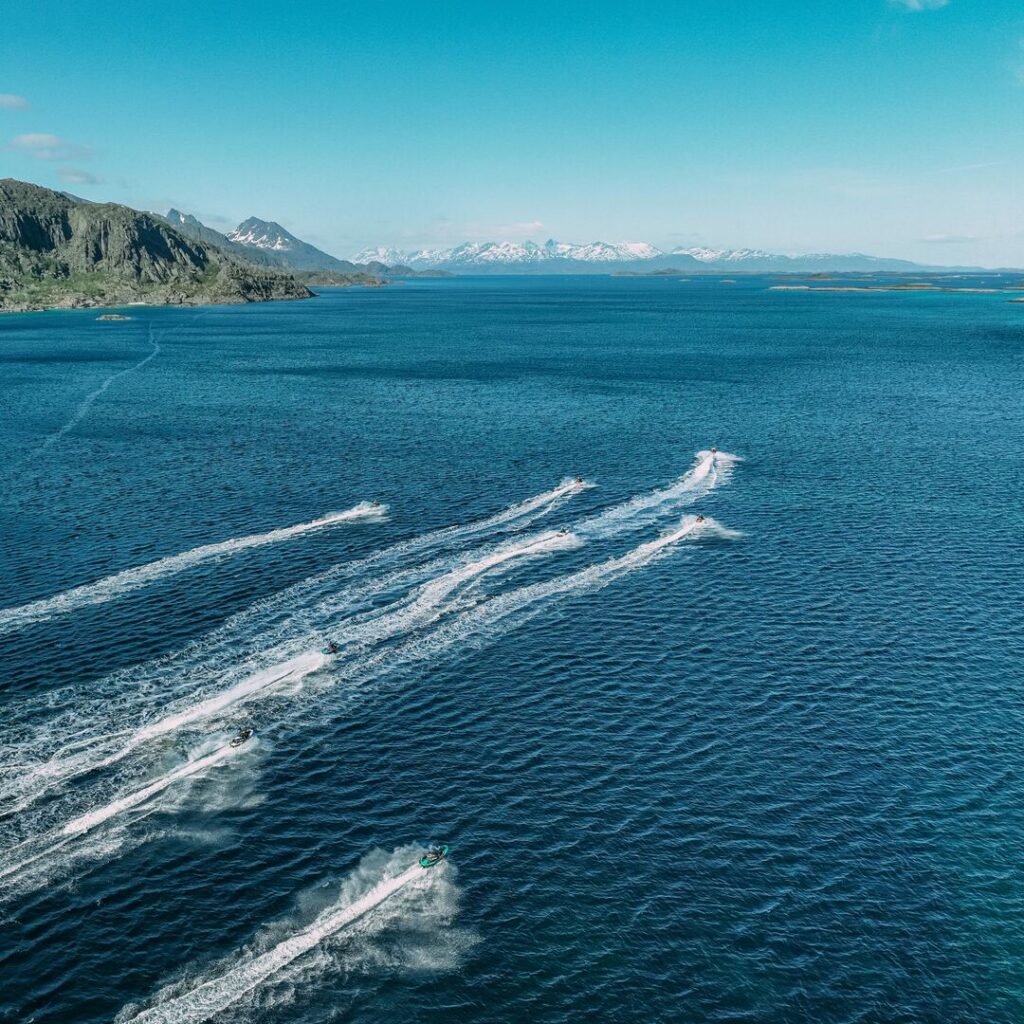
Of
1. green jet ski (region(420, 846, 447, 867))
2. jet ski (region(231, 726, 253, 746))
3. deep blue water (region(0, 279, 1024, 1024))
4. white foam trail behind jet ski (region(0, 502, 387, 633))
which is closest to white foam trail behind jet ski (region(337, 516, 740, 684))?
deep blue water (region(0, 279, 1024, 1024))

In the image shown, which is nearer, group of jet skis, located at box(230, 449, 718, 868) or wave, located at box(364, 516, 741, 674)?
group of jet skis, located at box(230, 449, 718, 868)

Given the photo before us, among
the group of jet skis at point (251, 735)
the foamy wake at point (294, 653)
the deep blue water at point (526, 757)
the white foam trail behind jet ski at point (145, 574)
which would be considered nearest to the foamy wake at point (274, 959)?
the deep blue water at point (526, 757)

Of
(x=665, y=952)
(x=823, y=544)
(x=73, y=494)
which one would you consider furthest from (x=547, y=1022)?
(x=73, y=494)

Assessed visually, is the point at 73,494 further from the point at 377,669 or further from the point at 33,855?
the point at 33,855

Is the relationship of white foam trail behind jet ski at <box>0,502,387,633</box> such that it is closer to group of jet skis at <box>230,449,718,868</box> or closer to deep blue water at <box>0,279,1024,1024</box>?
deep blue water at <box>0,279,1024,1024</box>

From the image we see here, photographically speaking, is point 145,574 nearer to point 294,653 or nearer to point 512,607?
point 294,653

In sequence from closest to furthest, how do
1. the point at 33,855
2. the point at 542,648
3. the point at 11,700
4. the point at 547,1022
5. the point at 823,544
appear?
the point at 547,1022 → the point at 33,855 → the point at 11,700 → the point at 542,648 → the point at 823,544
